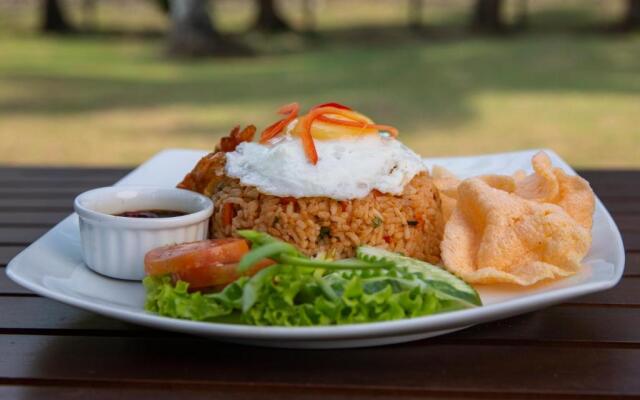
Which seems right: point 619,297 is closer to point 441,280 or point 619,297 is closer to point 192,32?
point 441,280

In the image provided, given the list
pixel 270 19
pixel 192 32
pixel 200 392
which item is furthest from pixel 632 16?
pixel 200 392

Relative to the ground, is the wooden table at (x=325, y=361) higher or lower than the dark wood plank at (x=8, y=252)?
higher

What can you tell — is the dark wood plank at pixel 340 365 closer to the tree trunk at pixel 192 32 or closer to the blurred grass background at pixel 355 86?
the blurred grass background at pixel 355 86

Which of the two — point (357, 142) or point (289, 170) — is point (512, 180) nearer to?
point (357, 142)

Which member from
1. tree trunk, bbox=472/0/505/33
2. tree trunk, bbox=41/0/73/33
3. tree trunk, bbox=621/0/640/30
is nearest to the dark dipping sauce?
tree trunk, bbox=472/0/505/33

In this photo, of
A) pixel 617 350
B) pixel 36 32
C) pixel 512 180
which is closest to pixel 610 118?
pixel 512 180

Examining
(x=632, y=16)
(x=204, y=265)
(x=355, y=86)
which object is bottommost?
(x=355, y=86)

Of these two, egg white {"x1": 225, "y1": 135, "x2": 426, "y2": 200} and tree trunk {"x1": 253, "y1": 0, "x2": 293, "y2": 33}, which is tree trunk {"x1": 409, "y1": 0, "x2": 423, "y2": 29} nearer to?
tree trunk {"x1": 253, "y1": 0, "x2": 293, "y2": 33}

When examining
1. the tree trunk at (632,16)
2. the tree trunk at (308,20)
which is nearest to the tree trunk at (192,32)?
the tree trunk at (308,20)
